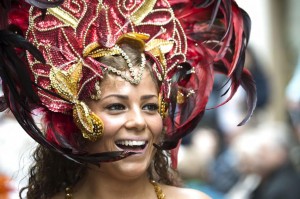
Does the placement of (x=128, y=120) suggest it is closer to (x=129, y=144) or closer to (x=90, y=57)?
(x=129, y=144)

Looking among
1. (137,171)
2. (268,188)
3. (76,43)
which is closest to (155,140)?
(137,171)

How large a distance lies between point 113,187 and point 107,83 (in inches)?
21.1

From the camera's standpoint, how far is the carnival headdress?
562 centimetres

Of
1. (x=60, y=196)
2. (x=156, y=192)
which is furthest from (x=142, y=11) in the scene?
(x=60, y=196)

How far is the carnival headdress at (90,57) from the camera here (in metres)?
Answer: 5.62

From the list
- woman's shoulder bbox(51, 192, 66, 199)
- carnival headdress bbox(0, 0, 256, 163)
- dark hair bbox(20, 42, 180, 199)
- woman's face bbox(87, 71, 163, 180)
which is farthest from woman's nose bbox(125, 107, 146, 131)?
woman's shoulder bbox(51, 192, 66, 199)

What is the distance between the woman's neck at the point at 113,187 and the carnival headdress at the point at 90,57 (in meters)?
0.22

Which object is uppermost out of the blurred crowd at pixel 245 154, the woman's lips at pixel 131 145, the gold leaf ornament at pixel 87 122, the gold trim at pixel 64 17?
the gold trim at pixel 64 17

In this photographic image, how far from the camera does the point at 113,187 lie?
585 cm

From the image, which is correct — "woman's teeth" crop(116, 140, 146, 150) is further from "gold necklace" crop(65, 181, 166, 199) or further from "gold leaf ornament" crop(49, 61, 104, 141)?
"gold necklace" crop(65, 181, 166, 199)

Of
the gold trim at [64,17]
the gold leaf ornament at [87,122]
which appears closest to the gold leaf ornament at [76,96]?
the gold leaf ornament at [87,122]

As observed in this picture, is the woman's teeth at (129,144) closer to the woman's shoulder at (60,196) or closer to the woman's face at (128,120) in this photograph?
the woman's face at (128,120)

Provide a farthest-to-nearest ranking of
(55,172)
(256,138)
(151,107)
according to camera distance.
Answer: (256,138) < (55,172) < (151,107)

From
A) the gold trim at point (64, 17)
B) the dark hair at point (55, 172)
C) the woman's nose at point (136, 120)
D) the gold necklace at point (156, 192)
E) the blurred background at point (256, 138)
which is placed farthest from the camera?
the blurred background at point (256, 138)
